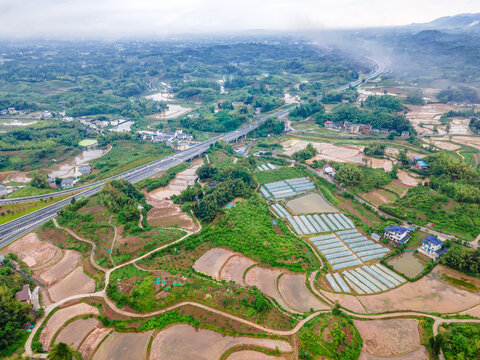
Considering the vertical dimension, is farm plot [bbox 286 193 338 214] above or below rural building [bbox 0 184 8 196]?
below

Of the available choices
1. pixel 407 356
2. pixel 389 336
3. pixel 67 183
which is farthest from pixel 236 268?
pixel 67 183

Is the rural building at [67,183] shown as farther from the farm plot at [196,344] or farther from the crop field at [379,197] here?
the crop field at [379,197]

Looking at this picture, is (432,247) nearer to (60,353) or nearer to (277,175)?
(277,175)

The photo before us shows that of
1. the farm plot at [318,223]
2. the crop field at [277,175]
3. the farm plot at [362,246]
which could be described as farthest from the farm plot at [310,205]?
the crop field at [277,175]

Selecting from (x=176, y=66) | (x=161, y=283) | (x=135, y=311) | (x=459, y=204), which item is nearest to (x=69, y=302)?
(x=135, y=311)

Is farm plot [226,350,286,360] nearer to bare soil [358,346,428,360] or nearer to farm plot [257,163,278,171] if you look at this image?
bare soil [358,346,428,360]

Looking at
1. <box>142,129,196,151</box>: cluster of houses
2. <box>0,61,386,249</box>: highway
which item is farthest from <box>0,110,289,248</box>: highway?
<box>142,129,196,151</box>: cluster of houses

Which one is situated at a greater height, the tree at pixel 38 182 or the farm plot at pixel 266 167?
the tree at pixel 38 182
